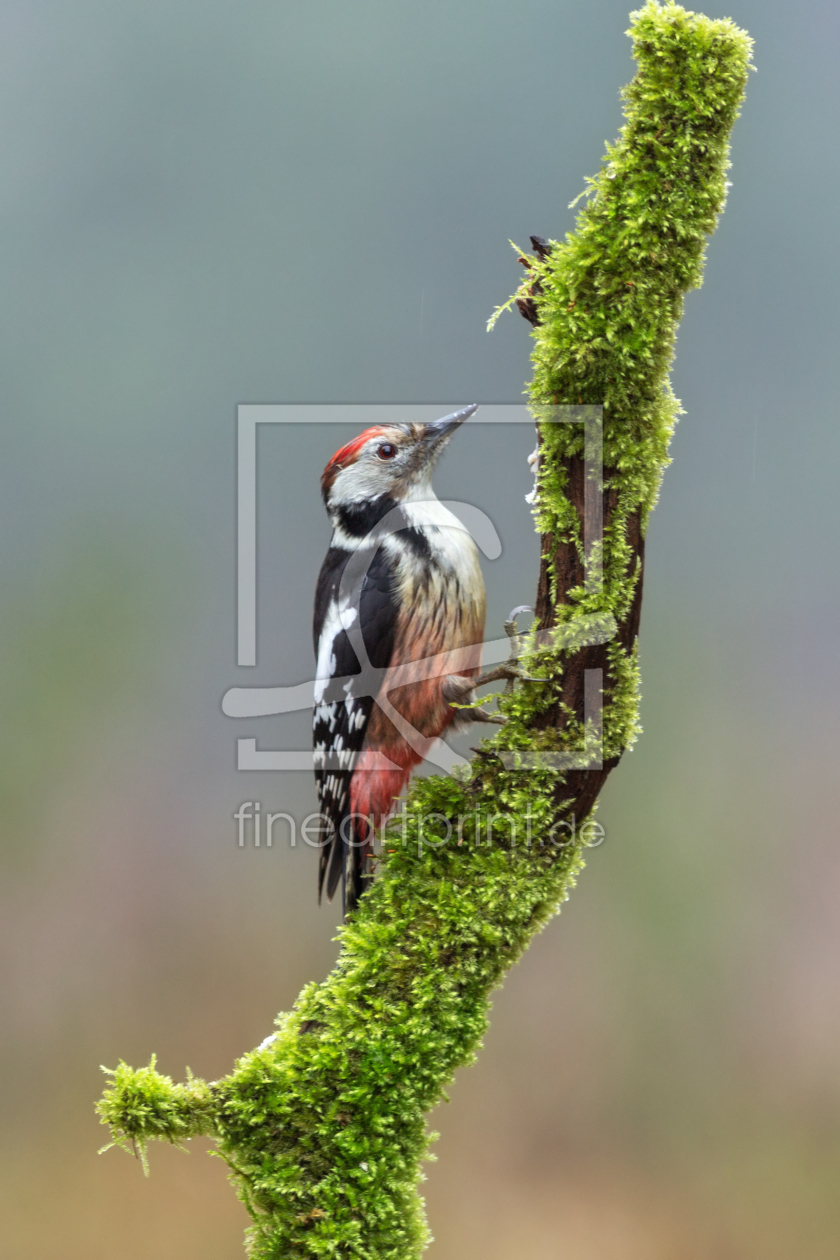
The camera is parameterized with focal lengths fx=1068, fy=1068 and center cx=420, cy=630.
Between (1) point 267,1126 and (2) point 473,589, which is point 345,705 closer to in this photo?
(2) point 473,589

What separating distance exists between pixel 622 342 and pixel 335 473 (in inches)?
41.2

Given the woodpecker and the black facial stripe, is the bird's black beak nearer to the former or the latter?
the woodpecker

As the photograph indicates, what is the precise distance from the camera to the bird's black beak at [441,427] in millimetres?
2766

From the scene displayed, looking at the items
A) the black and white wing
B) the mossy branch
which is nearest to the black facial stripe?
the black and white wing

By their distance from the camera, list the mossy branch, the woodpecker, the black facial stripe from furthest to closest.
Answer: the black facial stripe, the woodpecker, the mossy branch

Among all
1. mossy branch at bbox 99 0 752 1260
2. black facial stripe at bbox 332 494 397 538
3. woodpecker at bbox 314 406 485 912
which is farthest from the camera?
black facial stripe at bbox 332 494 397 538

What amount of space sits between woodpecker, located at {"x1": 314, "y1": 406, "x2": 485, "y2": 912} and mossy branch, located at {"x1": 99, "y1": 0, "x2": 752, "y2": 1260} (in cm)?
42

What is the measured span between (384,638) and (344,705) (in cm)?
20

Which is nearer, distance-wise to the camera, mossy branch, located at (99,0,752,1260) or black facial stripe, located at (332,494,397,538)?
mossy branch, located at (99,0,752,1260)

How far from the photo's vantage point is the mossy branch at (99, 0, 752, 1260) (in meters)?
1.90

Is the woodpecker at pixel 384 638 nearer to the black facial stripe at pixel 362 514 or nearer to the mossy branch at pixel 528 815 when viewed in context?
the black facial stripe at pixel 362 514

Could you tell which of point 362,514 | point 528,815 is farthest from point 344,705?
point 528,815

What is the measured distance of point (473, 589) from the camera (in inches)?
104

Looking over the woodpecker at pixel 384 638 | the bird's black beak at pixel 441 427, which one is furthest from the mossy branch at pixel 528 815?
the bird's black beak at pixel 441 427
